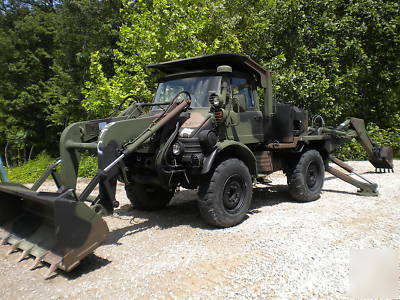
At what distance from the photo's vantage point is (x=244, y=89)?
6.20 metres

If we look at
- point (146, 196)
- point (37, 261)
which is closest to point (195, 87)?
point (146, 196)

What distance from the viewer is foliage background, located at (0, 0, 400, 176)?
37.3 ft

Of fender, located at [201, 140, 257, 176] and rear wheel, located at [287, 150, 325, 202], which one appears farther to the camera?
rear wheel, located at [287, 150, 325, 202]

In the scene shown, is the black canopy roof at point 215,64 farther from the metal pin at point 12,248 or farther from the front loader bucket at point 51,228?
the metal pin at point 12,248

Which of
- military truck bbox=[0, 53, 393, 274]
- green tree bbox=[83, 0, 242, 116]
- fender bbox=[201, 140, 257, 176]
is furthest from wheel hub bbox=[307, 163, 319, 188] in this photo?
green tree bbox=[83, 0, 242, 116]

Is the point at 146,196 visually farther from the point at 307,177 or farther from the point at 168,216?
the point at 307,177

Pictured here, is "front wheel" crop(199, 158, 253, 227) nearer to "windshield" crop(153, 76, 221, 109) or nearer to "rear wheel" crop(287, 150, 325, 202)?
"windshield" crop(153, 76, 221, 109)

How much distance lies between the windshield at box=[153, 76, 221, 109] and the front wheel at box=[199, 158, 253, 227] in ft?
3.63

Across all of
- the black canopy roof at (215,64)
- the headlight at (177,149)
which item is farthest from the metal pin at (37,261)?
the black canopy roof at (215,64)

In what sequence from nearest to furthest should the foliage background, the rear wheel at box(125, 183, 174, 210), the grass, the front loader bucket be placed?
the front loader bucket
the rear wheel at box(125, 183, 174, 210)
the grass
the foliage background

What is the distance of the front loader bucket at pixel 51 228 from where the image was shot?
3.66m

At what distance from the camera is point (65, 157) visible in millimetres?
5055

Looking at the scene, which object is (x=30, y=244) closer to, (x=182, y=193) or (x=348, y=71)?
(x=182, y=193)

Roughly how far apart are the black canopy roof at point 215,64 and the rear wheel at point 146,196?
2113mm
